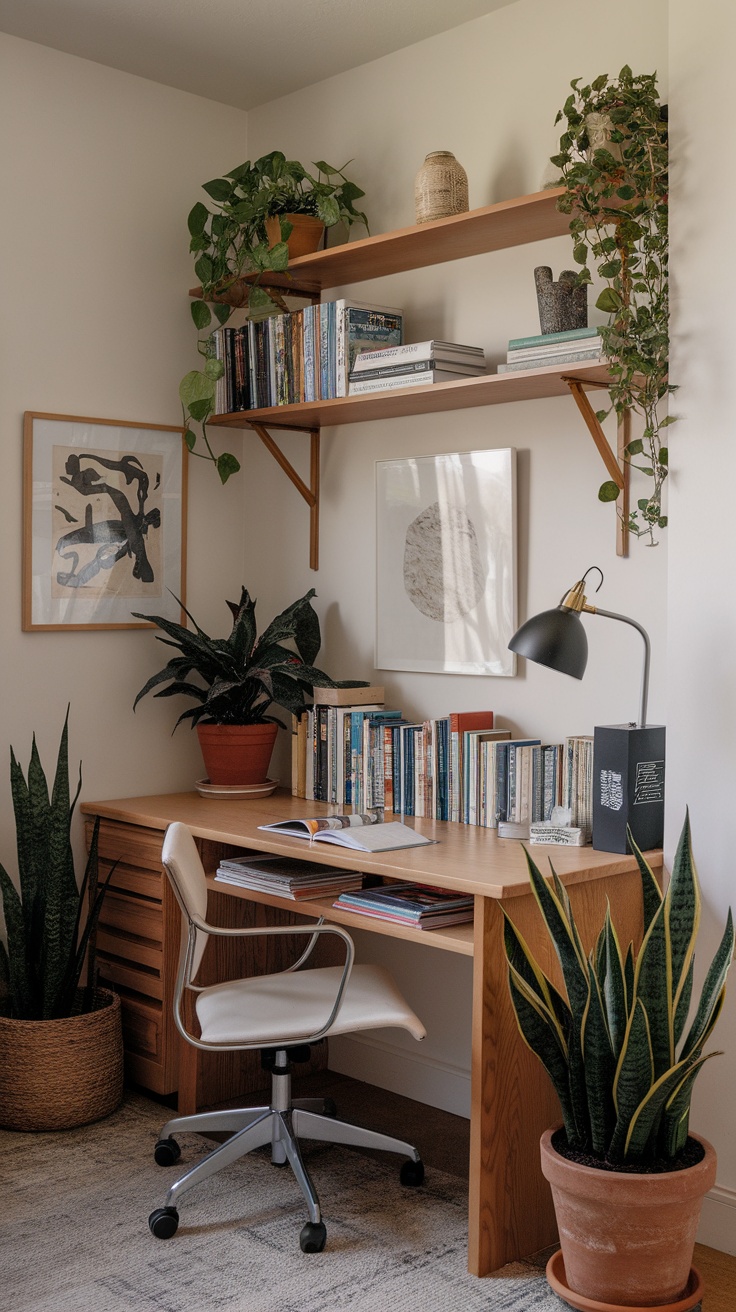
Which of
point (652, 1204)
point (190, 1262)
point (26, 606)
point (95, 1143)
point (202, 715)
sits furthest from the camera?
point (202, 715)

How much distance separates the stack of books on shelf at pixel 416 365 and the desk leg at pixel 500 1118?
1294 mm

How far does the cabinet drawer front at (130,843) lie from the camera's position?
10.5 ft

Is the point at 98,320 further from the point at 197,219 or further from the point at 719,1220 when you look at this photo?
the point at 719,1220

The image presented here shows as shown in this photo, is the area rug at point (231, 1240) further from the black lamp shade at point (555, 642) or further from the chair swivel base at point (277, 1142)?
the black lamp shade at point (555, 642)

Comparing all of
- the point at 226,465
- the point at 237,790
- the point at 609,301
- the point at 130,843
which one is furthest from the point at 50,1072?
the point at 609,301

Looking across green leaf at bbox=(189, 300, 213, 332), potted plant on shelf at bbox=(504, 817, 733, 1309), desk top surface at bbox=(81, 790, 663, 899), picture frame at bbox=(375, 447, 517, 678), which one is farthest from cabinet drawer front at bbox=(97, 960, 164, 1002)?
green leaf at bbox=(189, 300, 213, 332)

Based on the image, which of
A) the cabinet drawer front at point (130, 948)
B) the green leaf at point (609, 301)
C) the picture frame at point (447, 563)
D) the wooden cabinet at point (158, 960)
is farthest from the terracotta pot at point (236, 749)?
the green leaf at point (609, 301)

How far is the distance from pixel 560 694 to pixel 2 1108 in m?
1.73

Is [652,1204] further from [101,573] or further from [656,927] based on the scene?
[101,573]

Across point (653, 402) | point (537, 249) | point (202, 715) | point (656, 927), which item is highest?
point (537, 249)

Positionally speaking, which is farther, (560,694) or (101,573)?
(101,573)

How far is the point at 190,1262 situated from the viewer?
2400mm

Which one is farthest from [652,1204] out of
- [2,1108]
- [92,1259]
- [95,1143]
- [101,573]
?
[101,573]

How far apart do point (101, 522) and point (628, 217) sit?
5.59 feet
